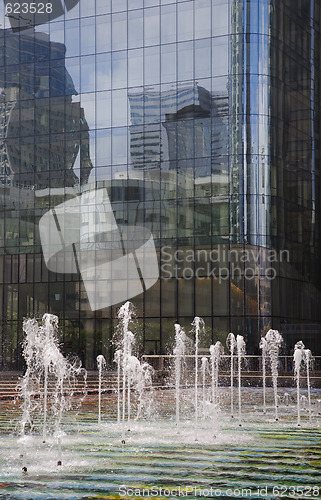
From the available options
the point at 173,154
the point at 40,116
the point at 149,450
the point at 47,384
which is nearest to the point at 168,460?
the point at 149,450

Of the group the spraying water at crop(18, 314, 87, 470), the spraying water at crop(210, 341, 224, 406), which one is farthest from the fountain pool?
the spraying water at crop(210, 341, 224, 406)

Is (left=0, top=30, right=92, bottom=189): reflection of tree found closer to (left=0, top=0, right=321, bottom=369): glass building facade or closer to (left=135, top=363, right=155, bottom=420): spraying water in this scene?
(left=0, top=0, right=321, bottom=369): glass building facade

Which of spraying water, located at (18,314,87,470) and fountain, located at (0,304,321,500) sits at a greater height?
spraying water, located at (18,314,87,470)

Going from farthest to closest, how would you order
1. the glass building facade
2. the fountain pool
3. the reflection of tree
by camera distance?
the reflection of tree
the glass building facade
the fountain pool

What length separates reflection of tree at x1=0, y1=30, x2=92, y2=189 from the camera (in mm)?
51250

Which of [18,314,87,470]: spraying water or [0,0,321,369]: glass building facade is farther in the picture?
[0,0,321,369]: glass building facade

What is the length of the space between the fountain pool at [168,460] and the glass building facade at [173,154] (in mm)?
25250

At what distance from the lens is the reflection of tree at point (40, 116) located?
168ft

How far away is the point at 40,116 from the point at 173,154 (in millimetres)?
10045

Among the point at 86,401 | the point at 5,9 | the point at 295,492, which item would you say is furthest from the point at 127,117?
the point at 295,492

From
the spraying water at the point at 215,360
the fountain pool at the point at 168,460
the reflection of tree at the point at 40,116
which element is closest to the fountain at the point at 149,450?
the fountain pool at the point at 168,460

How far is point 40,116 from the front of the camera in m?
52.2

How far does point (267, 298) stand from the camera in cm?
4656

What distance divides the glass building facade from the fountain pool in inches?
994
